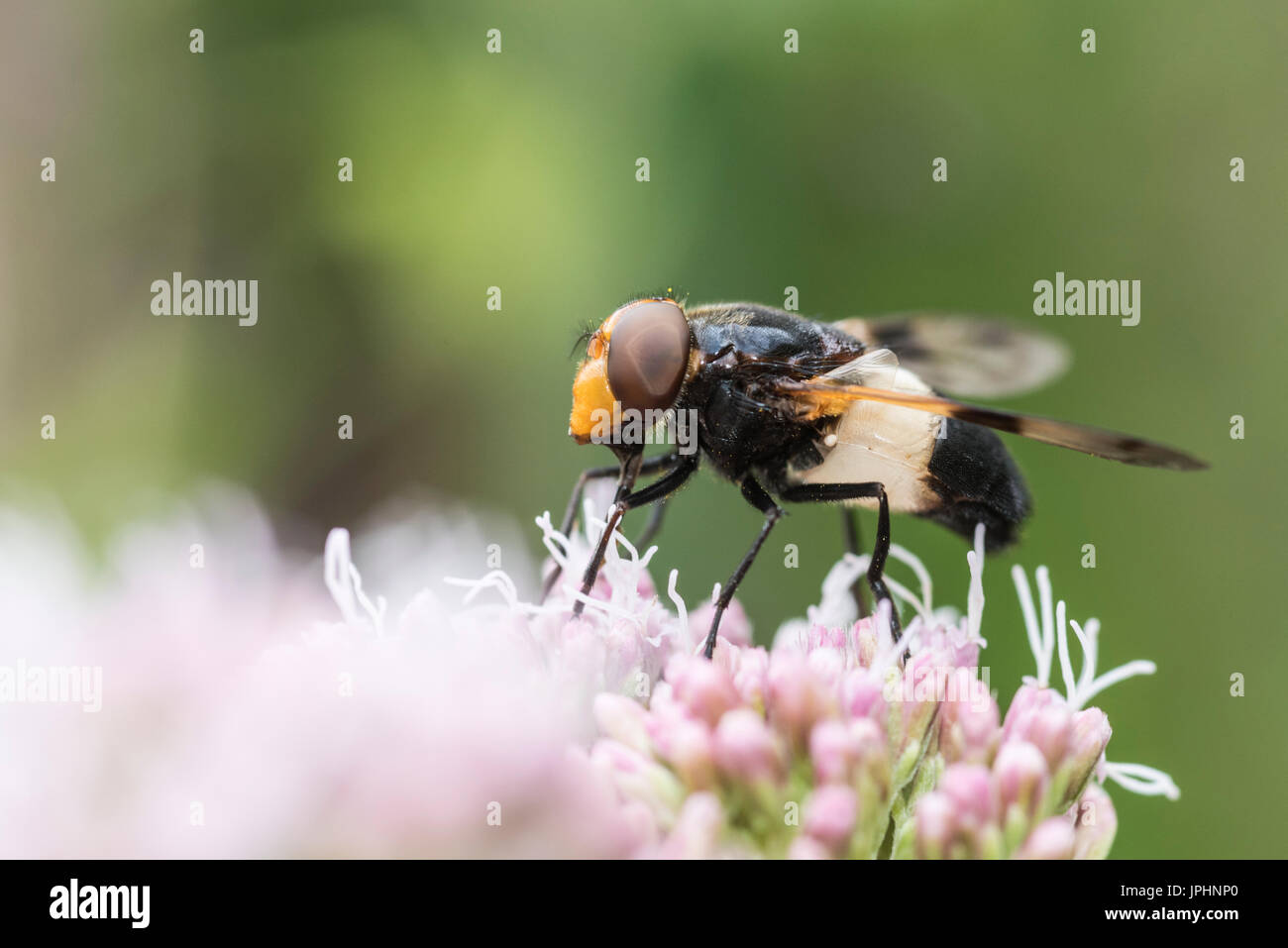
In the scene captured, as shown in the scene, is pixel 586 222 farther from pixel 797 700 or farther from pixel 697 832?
pixel 697 832

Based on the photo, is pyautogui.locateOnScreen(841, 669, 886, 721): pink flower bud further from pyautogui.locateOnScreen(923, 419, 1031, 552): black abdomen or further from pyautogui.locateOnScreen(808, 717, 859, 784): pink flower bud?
pyautogui.locateOnScreen(923, 419, 1031, 552): black abdomen

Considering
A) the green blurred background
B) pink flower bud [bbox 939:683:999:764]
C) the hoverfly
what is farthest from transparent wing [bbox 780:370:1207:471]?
the green blurred background

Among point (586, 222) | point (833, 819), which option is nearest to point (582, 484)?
point (833, 819)

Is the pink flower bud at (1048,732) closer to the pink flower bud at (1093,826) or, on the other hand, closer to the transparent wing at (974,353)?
the pink flower bud at (1093,826)

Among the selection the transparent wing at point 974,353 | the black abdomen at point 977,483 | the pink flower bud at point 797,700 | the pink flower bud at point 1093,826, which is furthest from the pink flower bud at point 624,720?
the transparent wing at point 974,353

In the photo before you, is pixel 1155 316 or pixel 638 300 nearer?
pixel 638 300

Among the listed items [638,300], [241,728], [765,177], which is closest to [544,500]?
[765,177]
